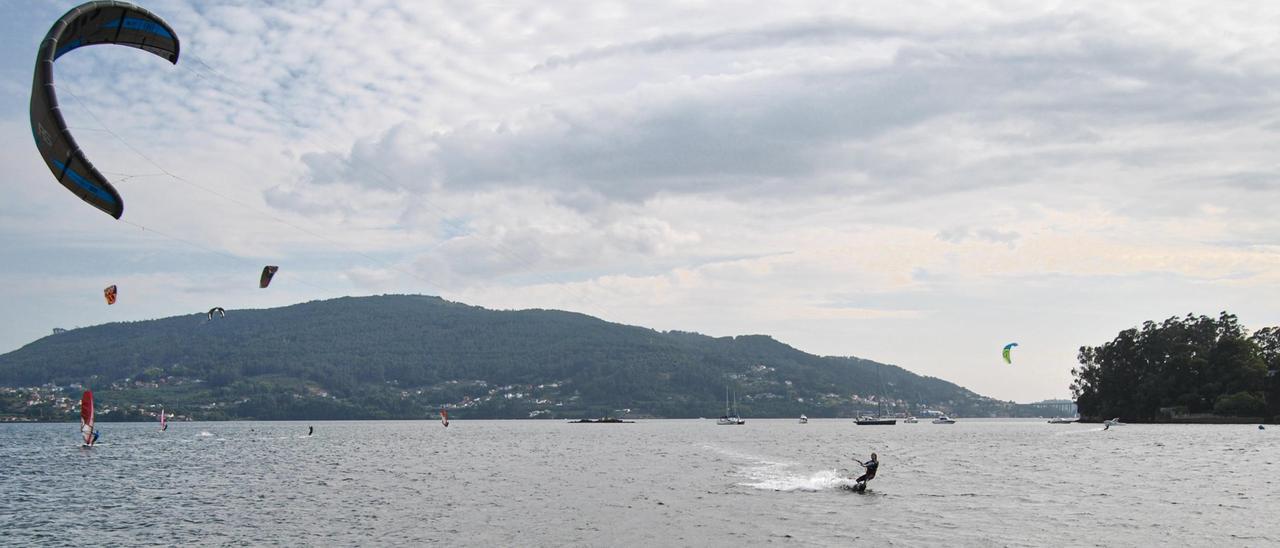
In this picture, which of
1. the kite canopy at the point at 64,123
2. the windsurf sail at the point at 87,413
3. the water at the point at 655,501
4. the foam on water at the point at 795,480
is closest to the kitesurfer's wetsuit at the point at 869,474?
the water at the point at 655,501

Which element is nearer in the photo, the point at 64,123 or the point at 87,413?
the point at 64,123

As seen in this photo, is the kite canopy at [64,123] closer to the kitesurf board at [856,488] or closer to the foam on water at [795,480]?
the kitesurf board at [856,488]

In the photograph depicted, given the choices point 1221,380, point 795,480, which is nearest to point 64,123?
point 795,480

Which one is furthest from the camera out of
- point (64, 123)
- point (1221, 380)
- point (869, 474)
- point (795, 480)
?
point (1221, 380)

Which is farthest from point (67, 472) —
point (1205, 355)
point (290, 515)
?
point (1205, 355)

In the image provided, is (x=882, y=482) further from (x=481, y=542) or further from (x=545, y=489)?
(x=481, y=542)

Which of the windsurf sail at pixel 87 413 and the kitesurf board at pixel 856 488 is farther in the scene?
the windsurf sail at pixel 87 413

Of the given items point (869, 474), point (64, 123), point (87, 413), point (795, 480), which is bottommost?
point (795, 480)

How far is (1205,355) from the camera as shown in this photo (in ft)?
622

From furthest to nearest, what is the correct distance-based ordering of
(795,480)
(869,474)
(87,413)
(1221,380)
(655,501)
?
(1221,380)
(87,413)
(795,480)
(869,474)
(655,501)

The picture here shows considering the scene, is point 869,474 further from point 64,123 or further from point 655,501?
point 64,123

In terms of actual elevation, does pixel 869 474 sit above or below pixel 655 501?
above

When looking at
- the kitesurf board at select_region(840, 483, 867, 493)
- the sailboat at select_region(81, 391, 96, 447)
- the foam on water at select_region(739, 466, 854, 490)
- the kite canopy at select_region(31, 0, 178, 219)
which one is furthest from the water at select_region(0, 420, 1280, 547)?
the kite canopy at select_region(31, 0, 178, 219)

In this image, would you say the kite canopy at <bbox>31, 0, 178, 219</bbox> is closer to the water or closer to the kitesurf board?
the water
